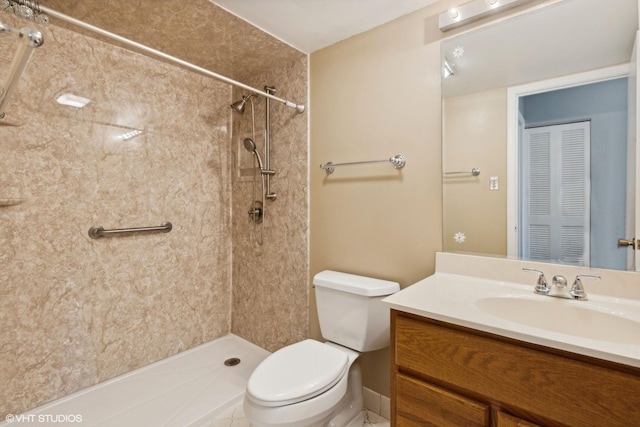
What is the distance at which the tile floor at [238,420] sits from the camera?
1604mm

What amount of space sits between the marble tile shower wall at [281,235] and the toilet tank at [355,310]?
0.38 m

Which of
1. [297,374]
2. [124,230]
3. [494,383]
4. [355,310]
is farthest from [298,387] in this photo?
[124,230]

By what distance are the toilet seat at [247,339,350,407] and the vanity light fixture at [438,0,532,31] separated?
1586mm

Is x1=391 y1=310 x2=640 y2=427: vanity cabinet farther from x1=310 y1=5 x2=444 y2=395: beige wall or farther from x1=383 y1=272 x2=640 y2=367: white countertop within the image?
x1=310 y1=5 x2=444 y2=395: beige wall

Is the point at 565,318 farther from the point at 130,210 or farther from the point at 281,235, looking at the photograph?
the point at 130,210

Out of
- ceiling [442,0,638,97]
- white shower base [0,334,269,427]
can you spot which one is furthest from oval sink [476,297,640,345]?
white shower base [0,334,269,427]

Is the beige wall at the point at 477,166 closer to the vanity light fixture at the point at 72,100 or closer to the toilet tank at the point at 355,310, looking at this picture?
the toilet tank at the point at 355,310

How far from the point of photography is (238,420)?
5.40ft

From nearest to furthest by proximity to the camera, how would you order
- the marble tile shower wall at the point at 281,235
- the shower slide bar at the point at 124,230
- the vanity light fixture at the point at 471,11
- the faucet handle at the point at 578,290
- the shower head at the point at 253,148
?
the faucet handle at the point at 578,290, the vanity light fixture at the point at 471,11, the shower slide bar at the point at 124,230, the marble tile shower wall at the point at 281,235, the shower head at the point at 253,148

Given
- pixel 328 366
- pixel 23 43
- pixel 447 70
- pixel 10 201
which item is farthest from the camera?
pixel 10 201

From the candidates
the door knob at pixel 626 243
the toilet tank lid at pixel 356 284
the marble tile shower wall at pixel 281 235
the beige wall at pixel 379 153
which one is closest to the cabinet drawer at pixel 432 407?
the toilet tank lid at pixel 356 284

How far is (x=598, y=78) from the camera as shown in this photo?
3.68 feet

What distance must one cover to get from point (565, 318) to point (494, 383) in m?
0.41

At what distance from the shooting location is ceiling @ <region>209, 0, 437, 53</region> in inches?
57.8
